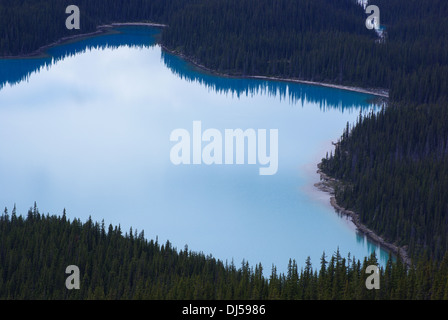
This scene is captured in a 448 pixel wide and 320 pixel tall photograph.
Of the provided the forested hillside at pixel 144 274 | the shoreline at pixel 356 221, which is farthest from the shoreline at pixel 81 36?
the forested hillside at pixel 144 274

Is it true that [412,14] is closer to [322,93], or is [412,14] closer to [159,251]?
[322,93]

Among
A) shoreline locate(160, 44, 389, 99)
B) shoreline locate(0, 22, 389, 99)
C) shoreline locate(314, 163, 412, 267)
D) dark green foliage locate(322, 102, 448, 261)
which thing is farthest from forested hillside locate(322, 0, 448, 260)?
shoreline locate(0, 22, 389, 99)

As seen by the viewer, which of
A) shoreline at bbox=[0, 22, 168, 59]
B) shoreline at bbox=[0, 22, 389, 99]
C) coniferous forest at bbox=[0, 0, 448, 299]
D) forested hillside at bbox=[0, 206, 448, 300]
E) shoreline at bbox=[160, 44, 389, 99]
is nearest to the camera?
forested hillside at bbox=[0, 206, 448, 300]

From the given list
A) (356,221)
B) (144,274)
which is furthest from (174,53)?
(144,274)

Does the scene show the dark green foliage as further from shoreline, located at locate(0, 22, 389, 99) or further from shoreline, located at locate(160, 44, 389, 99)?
shoreline, located at locate(0, 22, 389, 99)

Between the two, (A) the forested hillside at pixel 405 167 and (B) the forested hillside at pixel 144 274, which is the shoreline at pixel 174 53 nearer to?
(A) the forested hillside at pixel 405 167

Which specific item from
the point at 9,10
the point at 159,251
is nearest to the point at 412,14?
the point at 9,10
